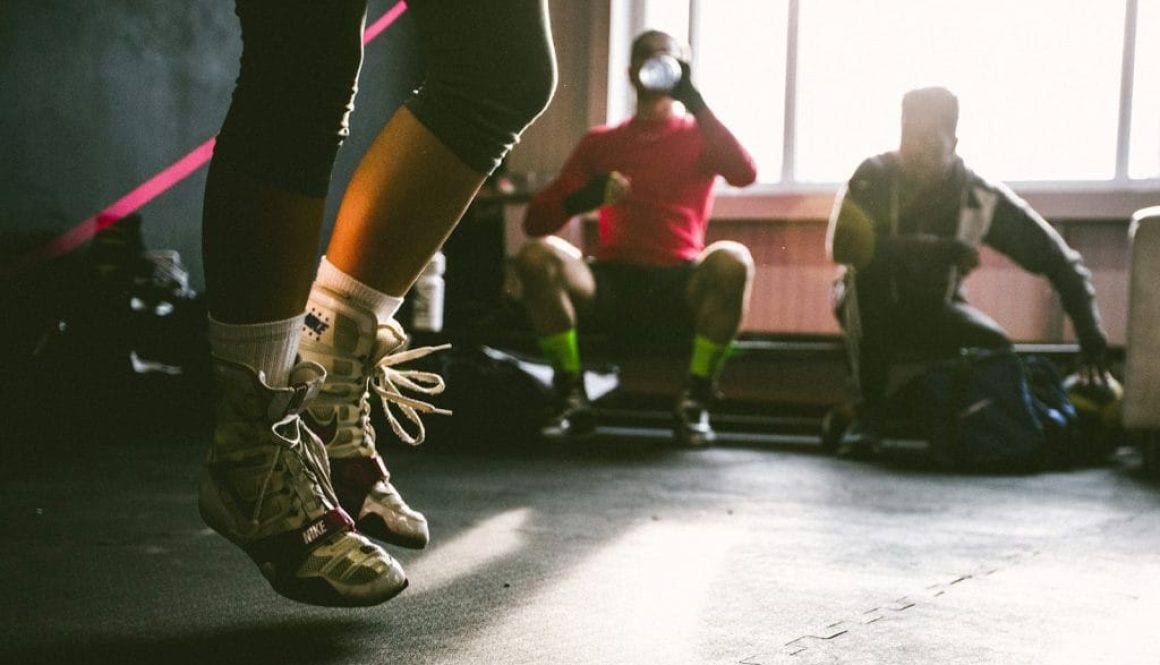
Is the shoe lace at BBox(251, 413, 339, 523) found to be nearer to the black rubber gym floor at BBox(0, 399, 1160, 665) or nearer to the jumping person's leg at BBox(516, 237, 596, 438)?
the black rubber gym floor at BBox(0, 399, 1160, 665)

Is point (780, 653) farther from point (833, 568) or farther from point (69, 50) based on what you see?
point (69, 50)

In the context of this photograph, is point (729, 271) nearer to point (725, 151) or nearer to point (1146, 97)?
point (725, 151)

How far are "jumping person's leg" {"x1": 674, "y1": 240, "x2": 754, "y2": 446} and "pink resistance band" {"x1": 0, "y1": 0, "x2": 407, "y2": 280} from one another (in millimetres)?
1006

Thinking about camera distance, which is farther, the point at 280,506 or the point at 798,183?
the point at 798,183

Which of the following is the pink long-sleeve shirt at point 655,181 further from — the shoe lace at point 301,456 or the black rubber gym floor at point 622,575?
the shoe lace at point 301,456

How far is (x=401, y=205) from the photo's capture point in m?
0.94

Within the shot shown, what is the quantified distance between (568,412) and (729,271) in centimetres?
54

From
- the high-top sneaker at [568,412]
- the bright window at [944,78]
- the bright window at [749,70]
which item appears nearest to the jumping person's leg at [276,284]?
the high-top sneaker at [568,412]

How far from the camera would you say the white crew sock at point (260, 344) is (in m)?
0.85

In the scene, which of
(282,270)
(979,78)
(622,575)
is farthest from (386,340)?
(979,78)

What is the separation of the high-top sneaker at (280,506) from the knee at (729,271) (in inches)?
80.0

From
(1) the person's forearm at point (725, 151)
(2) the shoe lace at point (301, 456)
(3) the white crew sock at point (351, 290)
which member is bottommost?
(2) the shoe lace at point (301, 456)

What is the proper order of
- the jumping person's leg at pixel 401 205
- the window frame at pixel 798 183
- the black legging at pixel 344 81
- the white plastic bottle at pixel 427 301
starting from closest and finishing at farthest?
the black legging at pixel 344 81 → the jumping person's leg at pixel 401 205 → the white plastic bottle at pixel 427 301 → the window frame at pixel 798 183

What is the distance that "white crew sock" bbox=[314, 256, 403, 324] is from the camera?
95 centimetres
